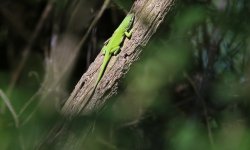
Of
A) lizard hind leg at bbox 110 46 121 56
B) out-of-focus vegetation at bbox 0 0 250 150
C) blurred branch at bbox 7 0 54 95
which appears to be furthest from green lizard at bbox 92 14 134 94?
blurred branch at bbox 7 0 54 95

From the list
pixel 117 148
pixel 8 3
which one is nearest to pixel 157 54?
pixel 117 148

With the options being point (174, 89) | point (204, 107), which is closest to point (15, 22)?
point (174, 89)

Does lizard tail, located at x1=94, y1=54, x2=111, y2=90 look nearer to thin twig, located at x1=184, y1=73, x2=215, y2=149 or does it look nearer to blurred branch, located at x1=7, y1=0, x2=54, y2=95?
thin twig, located at x1=184, y1=73, x2=215, y2=149

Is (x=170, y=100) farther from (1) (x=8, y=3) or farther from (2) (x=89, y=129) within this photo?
(1) (x=8, y=3)

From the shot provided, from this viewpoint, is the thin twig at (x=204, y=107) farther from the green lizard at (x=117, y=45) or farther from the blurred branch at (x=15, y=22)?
the blurred branch at (x=15, y=22)

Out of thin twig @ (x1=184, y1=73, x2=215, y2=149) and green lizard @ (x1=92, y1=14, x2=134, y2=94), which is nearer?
green lizard @ (x1=92, y1=14, x2=134, y2=94)

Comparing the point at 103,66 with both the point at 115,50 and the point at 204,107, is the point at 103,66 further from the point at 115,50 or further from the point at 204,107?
the point at 204,107
